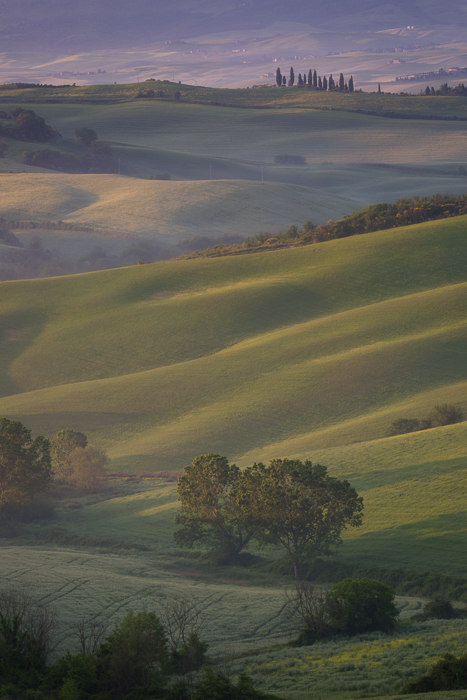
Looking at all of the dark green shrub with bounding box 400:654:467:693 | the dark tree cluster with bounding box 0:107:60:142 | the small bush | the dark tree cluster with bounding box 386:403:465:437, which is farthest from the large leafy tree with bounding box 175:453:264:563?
the dark tree cluster with bounding box 0:107:60:142

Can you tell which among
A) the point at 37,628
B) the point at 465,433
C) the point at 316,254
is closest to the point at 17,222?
the point at 316,254

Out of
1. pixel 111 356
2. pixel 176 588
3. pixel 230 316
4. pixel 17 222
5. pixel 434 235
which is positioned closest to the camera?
pixel 176 588

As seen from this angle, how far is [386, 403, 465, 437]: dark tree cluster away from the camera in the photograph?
46.1 metres

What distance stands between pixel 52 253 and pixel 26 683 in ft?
378

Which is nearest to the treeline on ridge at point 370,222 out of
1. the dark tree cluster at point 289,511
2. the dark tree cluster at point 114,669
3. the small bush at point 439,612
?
the dark tree cluster at point 289,511

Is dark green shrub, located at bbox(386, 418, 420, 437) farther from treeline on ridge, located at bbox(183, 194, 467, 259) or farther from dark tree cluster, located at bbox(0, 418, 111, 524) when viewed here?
treeline on ridge, located at bbox(183, 194, 467, 259)

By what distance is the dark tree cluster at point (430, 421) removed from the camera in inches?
1813

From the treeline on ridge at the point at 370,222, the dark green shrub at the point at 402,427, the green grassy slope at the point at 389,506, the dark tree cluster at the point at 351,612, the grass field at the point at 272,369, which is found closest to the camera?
the dark tree cluster at the point at 351,612

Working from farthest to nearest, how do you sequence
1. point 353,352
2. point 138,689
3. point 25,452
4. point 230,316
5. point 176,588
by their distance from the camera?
point 230,316 < point 353,352 < point 25,452 < point 176,588 < point 138,689

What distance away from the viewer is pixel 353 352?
2307 inches

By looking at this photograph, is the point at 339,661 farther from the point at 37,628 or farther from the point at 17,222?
the point at 17,222

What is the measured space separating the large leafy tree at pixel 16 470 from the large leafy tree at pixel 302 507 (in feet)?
49.6

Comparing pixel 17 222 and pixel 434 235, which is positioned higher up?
pixel 17 222

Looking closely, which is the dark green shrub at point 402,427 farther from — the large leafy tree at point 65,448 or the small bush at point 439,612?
the large leafy tree at point 65,448
